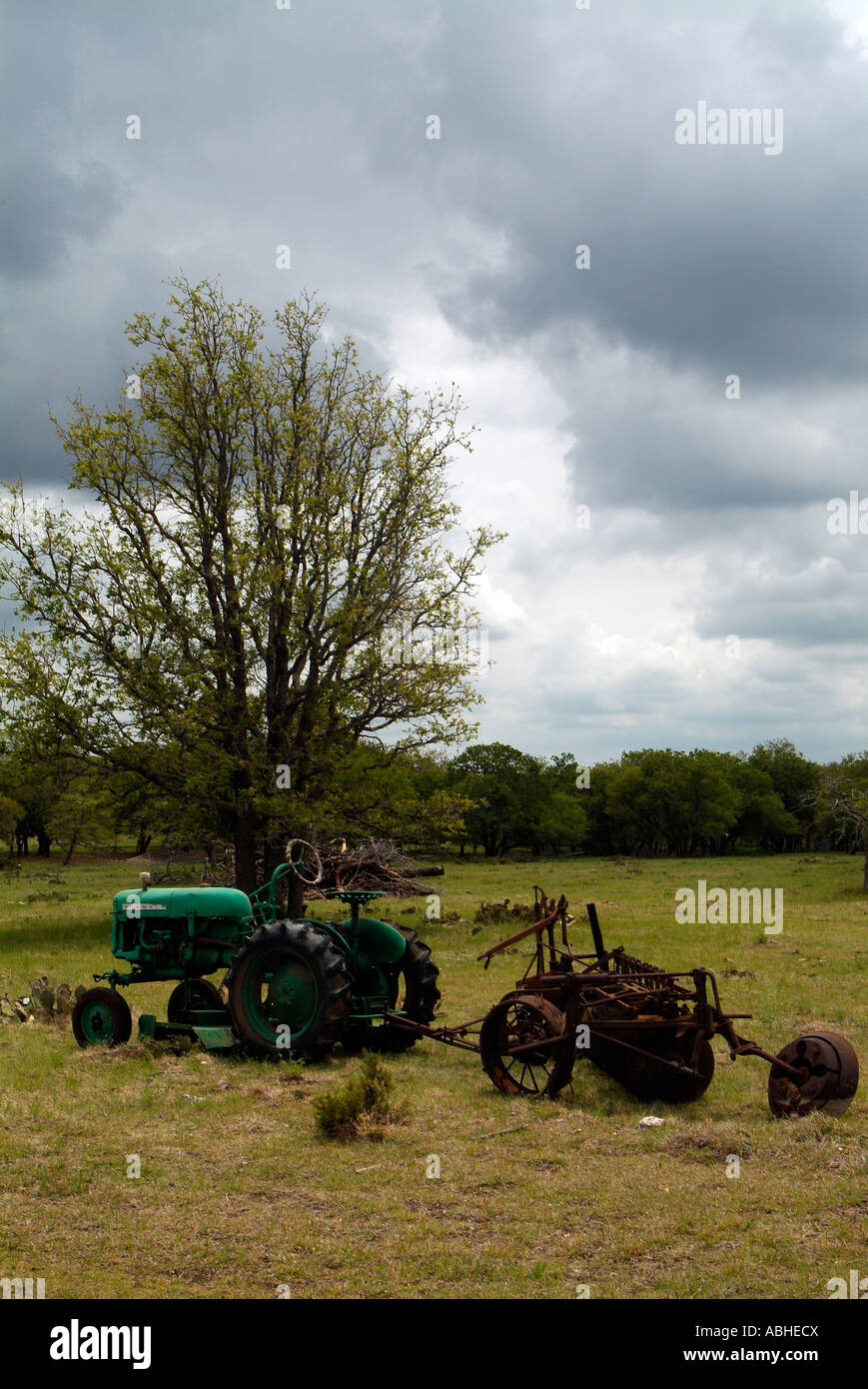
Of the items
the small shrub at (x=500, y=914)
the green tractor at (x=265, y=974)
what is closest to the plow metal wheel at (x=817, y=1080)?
the green tractor at (x=265, y=974)

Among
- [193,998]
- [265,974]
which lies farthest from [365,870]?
[265,974]

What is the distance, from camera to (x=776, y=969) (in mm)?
17156

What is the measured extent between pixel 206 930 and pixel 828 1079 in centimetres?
761

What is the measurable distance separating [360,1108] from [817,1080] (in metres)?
3.87

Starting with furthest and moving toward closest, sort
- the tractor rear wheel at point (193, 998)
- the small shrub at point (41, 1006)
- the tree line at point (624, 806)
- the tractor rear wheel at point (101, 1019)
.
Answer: the tree line at point (624, 806), the small shrub at point (41, 1006), the tractor rear wheel at point (193, 998), the tractor rear wheel at point (101, 1019)

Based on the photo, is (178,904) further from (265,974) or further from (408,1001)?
(408,1001)

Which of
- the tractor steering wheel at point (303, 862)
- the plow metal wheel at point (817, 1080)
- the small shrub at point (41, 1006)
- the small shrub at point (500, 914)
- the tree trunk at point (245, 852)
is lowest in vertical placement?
the small shrub at point (500, 914)

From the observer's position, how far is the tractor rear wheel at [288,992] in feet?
34.4

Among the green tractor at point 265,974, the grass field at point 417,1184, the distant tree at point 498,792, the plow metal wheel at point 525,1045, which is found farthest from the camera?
the distant tree at point 498,792

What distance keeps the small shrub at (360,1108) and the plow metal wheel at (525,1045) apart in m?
1.30

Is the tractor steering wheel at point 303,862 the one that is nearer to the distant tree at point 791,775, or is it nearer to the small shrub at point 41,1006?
the small shrub at point 41,1006

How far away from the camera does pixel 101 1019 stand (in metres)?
12.0
